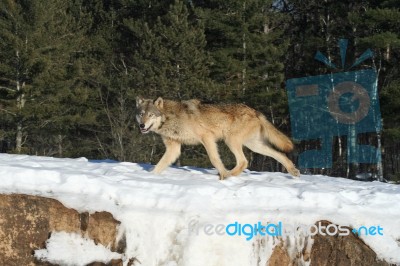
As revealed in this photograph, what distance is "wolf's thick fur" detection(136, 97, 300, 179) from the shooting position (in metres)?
8.18

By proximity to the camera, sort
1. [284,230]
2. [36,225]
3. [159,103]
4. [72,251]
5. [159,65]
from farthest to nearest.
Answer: [159,65], [159,103], [284,230], [36,225], [72,251]

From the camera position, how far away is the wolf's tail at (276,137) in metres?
8.61

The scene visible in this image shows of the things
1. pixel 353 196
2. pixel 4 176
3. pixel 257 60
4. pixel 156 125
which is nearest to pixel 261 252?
pixel 353 196

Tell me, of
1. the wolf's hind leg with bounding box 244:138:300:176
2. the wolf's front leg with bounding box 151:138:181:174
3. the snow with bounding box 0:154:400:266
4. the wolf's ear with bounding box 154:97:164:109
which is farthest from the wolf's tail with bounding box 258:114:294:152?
the snow with bounding box 0:154:400:266

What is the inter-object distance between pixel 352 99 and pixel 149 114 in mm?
17311

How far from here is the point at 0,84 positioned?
24.0 meters

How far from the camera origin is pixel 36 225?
6.18m

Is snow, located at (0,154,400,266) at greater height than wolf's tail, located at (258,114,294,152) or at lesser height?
lesser

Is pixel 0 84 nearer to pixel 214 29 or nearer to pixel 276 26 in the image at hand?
pixel 214 29

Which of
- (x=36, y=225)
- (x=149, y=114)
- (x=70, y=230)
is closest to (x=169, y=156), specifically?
(x=149, y=114)

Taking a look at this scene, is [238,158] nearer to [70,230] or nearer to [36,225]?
[70,230]

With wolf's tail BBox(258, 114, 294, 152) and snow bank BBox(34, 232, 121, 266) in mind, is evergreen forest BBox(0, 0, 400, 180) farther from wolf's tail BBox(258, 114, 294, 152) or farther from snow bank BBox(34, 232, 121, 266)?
snow bank BBox(34, 232, 121, 266)

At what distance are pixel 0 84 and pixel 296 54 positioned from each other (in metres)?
15.8

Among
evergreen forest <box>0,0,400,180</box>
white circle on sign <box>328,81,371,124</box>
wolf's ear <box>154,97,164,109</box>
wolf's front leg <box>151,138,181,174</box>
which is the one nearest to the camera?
wolf's front leg <box>151,138,181,174</box>
